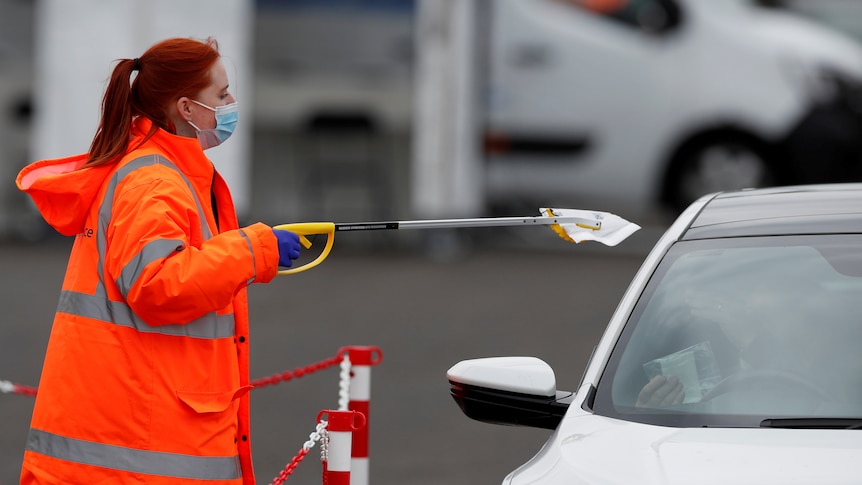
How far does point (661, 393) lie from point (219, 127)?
4.04 feet

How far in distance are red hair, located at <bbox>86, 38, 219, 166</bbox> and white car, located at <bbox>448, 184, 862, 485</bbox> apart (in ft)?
3.06

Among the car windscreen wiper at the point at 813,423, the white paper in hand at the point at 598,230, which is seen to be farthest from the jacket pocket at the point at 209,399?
the car windscreen wiper at the point at 813,423

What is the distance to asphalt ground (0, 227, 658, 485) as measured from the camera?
7152mm

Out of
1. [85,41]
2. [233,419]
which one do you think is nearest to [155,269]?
[233,419]

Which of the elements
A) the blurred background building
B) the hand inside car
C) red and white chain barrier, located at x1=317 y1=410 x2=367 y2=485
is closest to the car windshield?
the hand inside car

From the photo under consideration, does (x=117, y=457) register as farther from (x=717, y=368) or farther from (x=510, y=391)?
(x=717, y=368)

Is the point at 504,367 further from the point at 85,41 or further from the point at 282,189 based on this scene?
the point at 282,189

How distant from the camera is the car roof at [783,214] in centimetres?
378

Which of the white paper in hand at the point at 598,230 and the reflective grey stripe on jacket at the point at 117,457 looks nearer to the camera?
the reflective grey stripe on jacket at the point at 117,457

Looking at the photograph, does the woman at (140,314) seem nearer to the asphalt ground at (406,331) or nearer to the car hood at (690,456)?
the car hood at (690,456)

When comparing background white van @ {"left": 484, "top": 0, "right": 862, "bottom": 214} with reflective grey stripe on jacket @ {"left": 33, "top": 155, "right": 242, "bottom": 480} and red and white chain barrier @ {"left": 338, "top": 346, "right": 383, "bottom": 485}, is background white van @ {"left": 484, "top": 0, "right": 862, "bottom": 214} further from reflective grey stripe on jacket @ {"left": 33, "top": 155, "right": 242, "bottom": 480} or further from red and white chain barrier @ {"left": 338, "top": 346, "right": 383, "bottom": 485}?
reflective grey stripe on jacket @ {"left": 33, "top": 155, "right": 242, "bottom": 480}

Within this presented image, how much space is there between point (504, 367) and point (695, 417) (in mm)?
476

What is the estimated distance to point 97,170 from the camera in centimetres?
337

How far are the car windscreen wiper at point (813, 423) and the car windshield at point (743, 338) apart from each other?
27 millimetres
